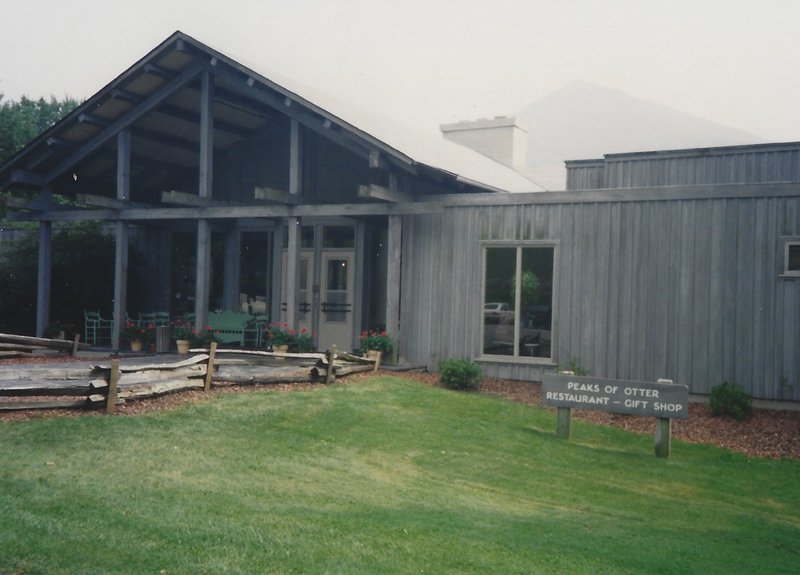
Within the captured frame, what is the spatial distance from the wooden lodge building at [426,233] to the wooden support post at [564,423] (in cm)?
338

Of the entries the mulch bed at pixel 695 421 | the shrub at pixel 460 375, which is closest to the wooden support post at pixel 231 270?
the mulch bed at pixel 695 421

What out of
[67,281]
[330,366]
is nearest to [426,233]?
[330,366]

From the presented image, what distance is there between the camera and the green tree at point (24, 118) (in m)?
32.8

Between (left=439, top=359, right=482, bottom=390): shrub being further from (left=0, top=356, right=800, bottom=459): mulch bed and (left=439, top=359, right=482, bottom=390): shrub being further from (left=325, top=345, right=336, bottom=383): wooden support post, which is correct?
(left=325, top=345, right=336, bottom=383): wooden support post

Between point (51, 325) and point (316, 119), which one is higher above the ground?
point (316, 119)

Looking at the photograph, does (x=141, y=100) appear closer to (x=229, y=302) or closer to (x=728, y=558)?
(x=229, y=302)

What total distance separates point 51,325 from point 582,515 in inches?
582

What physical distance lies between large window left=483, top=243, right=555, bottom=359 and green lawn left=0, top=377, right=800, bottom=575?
3119mm

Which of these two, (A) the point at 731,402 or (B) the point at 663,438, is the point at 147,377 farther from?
(A) the point at 731,402

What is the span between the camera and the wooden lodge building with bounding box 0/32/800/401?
495 inches

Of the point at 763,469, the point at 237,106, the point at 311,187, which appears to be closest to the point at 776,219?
the point at 763,469

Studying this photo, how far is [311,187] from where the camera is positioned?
17.7m

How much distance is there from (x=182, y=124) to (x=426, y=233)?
22.3 feet

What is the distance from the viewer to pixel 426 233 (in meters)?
15.1
